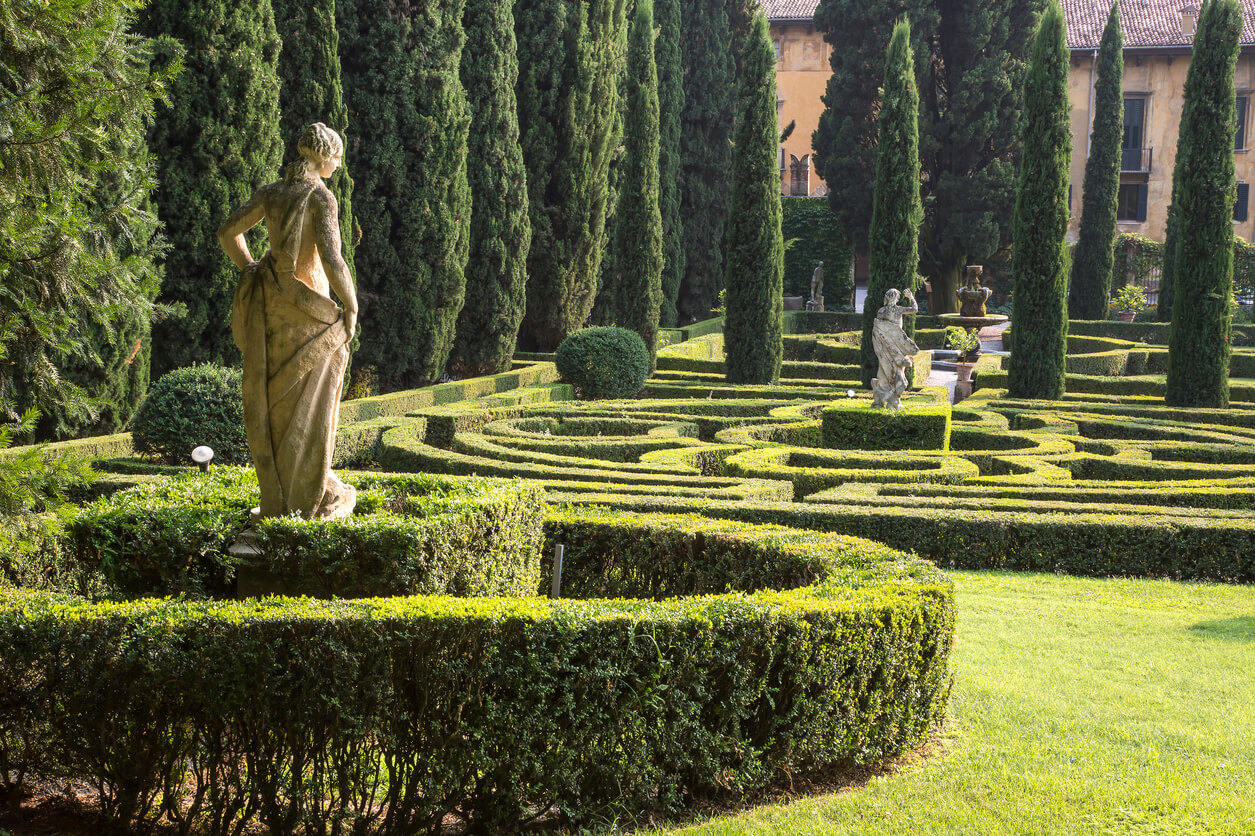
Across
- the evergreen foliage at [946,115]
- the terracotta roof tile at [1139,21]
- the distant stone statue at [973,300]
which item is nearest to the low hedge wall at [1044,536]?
the distant stone statue at [973,300]

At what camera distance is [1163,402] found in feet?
63.8

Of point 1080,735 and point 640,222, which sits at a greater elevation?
point 640,222

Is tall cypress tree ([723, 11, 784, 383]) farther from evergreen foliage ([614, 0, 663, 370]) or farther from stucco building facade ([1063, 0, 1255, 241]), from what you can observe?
stucco building facade ([1063, 0, 1255, 241])

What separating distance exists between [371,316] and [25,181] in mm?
11665

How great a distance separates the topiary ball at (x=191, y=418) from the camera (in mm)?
11062

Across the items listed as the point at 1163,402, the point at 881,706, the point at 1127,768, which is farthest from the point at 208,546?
the point at 1163,402

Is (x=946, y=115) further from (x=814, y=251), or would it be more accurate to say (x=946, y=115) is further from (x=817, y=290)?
(x=814, y=251)

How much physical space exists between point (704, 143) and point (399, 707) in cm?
2826

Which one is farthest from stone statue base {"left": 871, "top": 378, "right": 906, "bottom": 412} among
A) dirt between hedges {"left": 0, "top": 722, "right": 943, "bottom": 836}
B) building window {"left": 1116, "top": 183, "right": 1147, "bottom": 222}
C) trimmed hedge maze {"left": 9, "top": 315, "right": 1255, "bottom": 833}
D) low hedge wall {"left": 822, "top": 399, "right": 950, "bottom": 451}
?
building window {"left": 1116, "top": 183, "right": 1147, "bottom": 222}

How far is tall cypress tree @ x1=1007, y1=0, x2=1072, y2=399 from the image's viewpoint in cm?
1967

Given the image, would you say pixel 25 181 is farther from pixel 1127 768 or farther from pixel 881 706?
pixel 1127 768

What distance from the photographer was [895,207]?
69.8ft

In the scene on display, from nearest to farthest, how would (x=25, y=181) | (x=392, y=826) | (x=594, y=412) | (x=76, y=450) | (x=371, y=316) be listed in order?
1. (x=392, y=826)
2. (x=25, y=181)
3. (x=76, y=450)
4. (x=594, y=412)
5. (x=371, y=316)

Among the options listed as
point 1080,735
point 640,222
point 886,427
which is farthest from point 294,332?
point 640,222
